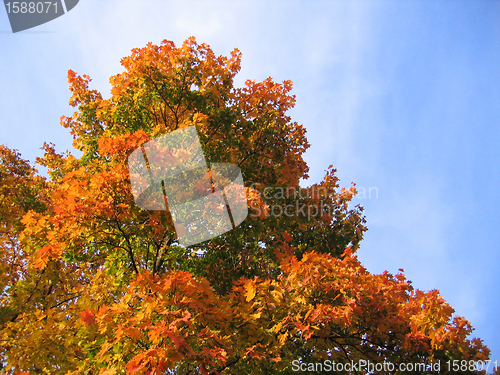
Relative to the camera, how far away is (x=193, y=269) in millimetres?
8703

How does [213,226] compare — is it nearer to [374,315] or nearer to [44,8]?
[374,315]

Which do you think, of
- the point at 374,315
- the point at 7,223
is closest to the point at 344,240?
the point at 374,315

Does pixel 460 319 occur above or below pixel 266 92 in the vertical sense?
below

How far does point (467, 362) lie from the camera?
176 inches

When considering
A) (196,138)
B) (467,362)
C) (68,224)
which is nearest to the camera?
(467,362)

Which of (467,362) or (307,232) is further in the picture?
(307,232)

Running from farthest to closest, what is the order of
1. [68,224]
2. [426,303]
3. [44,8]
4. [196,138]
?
[44,8]
[196,138]
[68,224]
[426,303]

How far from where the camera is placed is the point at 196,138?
709 centimetres

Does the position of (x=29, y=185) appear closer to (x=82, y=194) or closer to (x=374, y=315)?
(x=82, y=194)

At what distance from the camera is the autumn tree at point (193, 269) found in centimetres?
491

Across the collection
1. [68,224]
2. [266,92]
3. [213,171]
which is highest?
[266,92]

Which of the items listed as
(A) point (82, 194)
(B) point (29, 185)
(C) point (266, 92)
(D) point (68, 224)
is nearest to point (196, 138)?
(A) point (82, 194)

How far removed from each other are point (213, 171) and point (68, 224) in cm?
332

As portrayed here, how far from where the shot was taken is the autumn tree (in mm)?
4906
